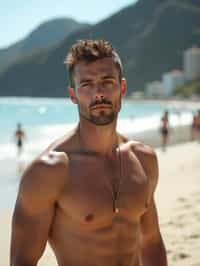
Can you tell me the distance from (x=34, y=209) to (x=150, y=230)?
663 mm

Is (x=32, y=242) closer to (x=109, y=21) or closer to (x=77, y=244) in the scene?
(x=77, y=244)

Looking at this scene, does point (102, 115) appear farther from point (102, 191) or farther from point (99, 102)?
point (102, 191)

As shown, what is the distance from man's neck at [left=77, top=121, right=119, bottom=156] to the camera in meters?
1.95

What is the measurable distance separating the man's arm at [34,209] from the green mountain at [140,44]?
139600 millimetres

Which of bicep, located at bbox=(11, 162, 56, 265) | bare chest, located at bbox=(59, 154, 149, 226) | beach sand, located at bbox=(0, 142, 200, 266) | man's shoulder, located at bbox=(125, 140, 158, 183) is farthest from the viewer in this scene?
beach sand, located at bbox=(0, 142, 200, 266)

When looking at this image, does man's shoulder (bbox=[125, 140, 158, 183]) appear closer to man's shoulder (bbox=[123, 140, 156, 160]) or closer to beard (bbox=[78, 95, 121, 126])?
man's shoulder (bbox=[123, 140, 156, 160])

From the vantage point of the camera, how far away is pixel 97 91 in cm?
188

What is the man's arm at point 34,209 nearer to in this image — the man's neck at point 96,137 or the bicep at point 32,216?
the bicep at point 32,216

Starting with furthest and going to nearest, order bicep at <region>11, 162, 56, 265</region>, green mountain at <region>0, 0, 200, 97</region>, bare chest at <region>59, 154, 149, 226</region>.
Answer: green mountain at <region>0, 0, 200, 97</region>
bare chest at <region>59, 154, 149, 226</region>
bicep at <region>11, 162, 56, 265</region>

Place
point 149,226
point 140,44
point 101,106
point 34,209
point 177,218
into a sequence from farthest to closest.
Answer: point 140,44 < point 177,218 < point 149,226 < point 101,106 < point 34,209

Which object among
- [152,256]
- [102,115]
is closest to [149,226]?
[152,256]

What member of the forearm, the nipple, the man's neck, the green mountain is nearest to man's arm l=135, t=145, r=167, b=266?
the forearm

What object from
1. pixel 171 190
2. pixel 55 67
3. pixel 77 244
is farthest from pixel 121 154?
pixel 55 67

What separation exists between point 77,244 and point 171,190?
284 inches
